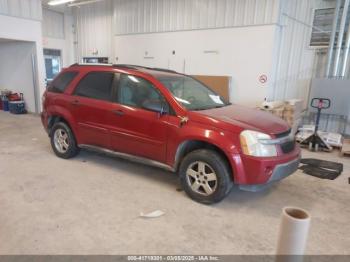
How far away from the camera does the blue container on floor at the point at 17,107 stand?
26.8 ft

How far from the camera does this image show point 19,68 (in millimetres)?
8227

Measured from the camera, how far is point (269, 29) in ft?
19.4

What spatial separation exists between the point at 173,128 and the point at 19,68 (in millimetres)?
7352

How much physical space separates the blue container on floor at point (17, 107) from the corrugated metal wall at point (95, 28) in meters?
3.27

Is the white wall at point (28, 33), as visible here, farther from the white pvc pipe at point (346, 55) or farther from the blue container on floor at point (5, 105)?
the white pvc pipe at point (346, 55)

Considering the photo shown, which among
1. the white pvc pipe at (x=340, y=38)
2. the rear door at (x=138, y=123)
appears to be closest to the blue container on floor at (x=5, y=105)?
the rear door at (x=138, y=123)

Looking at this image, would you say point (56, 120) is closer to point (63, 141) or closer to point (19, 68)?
point (63, 141)

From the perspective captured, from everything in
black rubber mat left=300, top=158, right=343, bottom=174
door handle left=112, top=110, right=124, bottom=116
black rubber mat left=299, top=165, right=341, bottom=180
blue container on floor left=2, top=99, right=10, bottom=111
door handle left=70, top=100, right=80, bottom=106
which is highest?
door handle left=70, top=100, right=80, bottom=106

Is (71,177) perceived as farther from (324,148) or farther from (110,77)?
(324,148)

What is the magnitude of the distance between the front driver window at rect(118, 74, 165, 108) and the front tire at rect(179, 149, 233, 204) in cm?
82

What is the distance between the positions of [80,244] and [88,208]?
0.60 metres

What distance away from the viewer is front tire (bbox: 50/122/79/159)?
4094 mm

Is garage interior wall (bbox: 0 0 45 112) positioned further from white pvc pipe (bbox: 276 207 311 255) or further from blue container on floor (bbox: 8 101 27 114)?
white pvc pipe (bbox: 276 207 311 255)

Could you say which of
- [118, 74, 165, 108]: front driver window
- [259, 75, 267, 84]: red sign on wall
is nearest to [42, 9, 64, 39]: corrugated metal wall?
[259, 75, 267, 84]: red sign on wall
